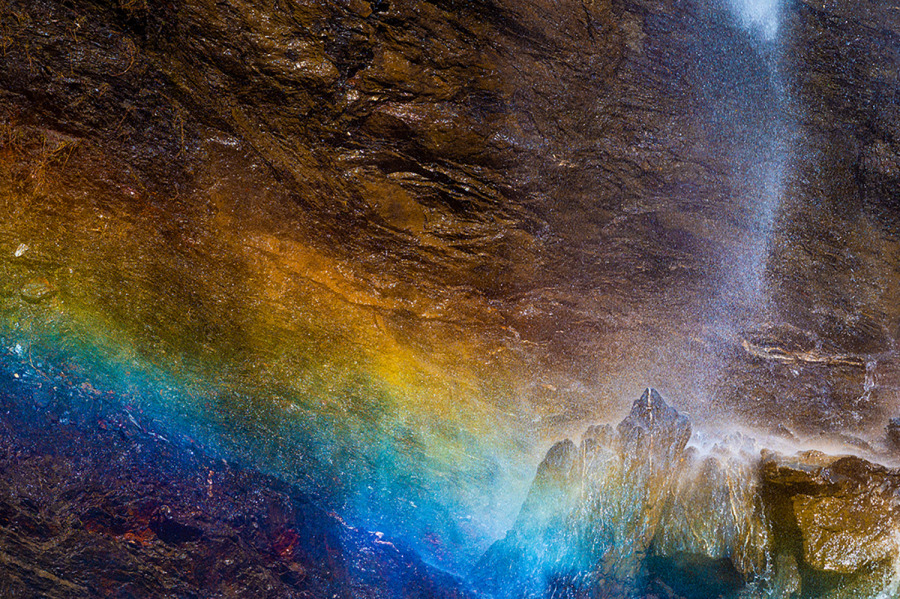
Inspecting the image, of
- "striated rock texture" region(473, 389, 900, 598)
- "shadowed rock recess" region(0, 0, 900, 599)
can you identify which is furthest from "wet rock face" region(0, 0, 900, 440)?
"striated rock texture" region(473, 389, 900, 598)

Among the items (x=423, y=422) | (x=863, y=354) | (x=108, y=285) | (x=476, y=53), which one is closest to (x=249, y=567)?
(x=423, y=422)

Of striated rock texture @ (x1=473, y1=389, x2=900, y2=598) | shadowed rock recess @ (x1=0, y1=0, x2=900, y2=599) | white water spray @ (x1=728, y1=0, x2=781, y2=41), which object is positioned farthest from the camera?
white water spray @ (x1=728, y1=0, x2=781, y2=41)

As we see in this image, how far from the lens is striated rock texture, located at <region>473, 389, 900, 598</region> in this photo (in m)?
3.25

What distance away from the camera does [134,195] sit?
3.64 meters

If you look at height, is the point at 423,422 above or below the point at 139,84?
below

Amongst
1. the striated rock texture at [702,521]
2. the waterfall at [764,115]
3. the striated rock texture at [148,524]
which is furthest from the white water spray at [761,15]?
the striated rock texture at [148,524]

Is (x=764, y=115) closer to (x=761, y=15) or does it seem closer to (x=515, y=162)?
(x=761, y=15)

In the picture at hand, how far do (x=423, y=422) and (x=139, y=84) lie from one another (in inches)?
120

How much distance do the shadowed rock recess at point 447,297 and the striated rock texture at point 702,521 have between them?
0.02 meters

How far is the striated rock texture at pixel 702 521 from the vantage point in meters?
3.25

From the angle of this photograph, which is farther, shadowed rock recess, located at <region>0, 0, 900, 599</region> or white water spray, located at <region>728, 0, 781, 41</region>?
white water spray, located at <region>728, 0, 781, 41</region>

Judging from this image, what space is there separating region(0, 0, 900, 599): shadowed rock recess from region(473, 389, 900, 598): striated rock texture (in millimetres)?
20

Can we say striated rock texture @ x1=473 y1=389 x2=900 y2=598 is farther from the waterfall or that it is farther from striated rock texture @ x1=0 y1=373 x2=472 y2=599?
the waterfall

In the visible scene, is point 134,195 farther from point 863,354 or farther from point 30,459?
point 863,354
